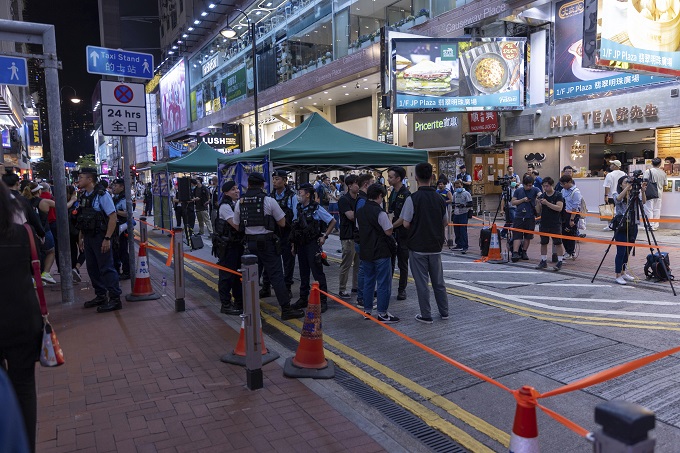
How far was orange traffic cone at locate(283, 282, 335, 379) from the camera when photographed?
4832mm

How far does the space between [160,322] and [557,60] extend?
17.3 metres

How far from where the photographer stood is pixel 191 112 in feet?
156

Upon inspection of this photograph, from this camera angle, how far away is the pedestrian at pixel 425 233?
6477mm

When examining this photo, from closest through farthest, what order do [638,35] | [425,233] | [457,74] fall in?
[425,233] → [638,35] → [457,74]

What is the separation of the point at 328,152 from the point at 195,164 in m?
9.20

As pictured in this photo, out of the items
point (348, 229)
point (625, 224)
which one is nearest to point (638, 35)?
point (625, 224)

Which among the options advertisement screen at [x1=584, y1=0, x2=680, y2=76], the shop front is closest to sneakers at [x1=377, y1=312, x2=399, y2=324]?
advertisement screen at [x1=584, y1=0, x2=680, y2=76]

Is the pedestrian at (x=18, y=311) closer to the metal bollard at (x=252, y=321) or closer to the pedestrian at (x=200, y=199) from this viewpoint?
the metal bollard at (x=252, y=321)

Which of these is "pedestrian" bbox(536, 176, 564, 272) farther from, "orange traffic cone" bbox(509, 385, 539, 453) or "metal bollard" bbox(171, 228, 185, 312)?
"orange traffic cone" bbox(509, 385, 539, 453)

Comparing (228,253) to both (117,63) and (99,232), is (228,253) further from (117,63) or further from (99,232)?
(117,63)

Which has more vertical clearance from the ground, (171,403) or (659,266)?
(659,266)

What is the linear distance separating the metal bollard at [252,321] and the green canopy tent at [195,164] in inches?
497

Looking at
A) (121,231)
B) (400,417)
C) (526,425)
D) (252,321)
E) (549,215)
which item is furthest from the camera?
(549,215)

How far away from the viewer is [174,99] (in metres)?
51.8
